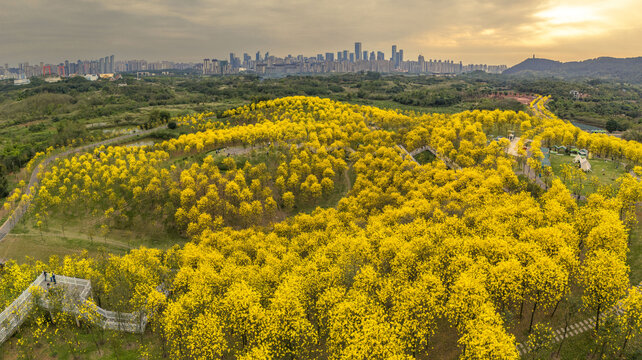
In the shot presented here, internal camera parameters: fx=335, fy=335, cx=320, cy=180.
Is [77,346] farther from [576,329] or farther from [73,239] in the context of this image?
[576,329]

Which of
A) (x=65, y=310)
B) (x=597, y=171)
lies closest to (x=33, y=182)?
(x=65, y=310)

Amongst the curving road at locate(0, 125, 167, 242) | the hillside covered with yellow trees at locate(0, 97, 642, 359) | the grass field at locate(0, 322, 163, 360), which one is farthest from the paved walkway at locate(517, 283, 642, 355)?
the curving road at locate(0, 125, 167, 242)

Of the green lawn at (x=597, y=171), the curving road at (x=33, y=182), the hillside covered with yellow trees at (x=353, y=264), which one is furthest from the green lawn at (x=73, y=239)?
the green lawn at (x=597, y=171)

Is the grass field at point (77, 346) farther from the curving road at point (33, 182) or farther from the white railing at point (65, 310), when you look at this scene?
the curving road at point (33, 182)

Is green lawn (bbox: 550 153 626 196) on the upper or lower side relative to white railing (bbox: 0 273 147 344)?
upper

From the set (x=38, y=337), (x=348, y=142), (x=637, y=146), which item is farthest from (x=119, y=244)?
(x=637, y=146)

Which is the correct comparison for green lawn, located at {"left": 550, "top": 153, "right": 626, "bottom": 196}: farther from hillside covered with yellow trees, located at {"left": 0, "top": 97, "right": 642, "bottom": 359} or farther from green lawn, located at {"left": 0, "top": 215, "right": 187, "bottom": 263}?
green lawn, located at {"left": 0, "top": 215, "right": 187, "bottom": 263}

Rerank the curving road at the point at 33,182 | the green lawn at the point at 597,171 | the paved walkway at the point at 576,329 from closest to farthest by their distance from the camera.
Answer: the paved walkway at the point at 576,329, the green lawn at the point at 597,171, the curving road at the point at 33,182

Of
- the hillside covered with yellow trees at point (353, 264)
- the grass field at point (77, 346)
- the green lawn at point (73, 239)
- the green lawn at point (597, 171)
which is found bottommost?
the grass field at point (77, 346)
